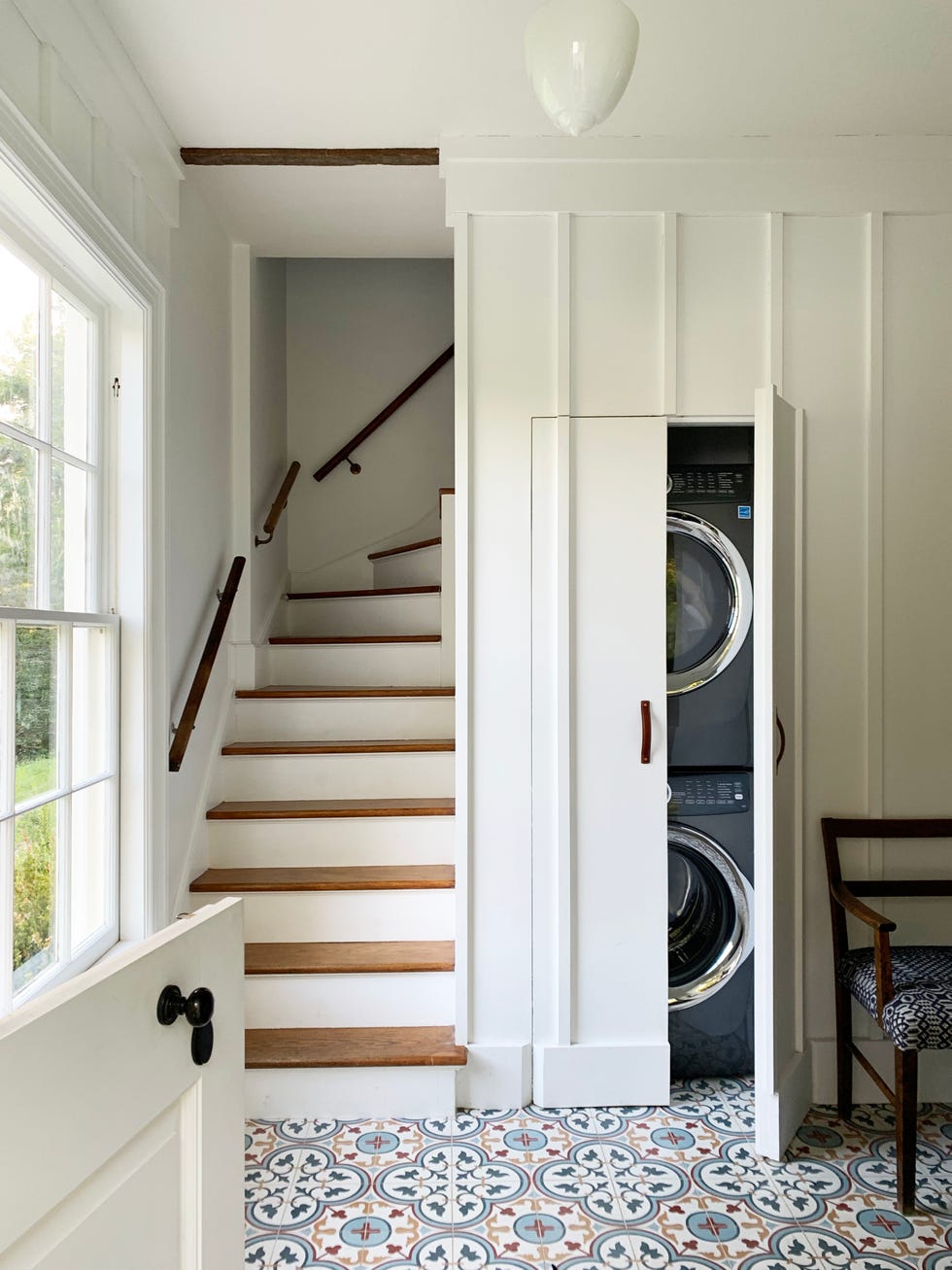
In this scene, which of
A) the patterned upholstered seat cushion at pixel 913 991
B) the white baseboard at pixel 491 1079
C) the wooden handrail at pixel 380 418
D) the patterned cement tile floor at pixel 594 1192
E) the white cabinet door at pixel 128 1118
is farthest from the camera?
the wooden handrail at pixel 380 418

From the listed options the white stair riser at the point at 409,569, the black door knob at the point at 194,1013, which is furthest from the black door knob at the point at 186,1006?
the white stair riser at the point at 409,569

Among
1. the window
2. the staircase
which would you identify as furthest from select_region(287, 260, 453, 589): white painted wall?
the window

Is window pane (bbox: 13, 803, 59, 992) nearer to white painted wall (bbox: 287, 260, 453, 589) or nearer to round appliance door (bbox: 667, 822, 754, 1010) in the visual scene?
round appliance door (bbox: 667, 822, 754, 1010)

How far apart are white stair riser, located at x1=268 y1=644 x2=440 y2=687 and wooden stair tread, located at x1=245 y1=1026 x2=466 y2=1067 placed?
141 centimetres

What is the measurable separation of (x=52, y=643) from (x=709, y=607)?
1.68 m

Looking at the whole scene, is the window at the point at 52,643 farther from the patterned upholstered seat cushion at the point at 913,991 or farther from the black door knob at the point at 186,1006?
the patterned upholstered seat cushion at the point at 913,991

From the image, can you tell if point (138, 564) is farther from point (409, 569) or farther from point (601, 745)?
point (409, 569)

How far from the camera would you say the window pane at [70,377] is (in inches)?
77.5

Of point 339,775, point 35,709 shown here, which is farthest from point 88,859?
point 339,775

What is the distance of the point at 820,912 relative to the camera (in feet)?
8.34

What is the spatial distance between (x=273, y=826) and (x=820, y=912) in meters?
1.65

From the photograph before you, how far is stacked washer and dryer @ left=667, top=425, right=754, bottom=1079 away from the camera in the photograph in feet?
8.34

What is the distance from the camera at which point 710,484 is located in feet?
8.38

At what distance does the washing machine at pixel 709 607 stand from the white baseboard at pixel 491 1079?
36.5 inches
